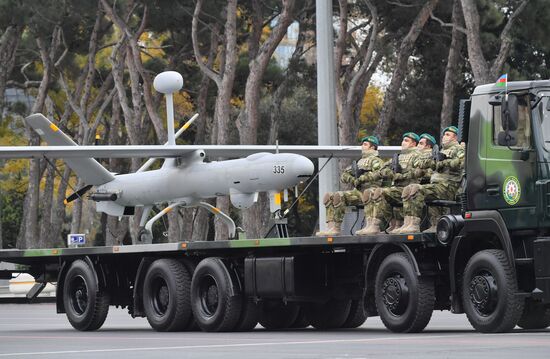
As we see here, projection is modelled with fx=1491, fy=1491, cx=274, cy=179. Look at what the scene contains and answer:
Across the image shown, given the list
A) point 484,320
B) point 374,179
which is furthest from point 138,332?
point 484,320

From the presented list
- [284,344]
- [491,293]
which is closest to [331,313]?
[284,344]

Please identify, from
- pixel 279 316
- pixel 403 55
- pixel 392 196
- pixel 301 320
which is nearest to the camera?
pixel 392 196

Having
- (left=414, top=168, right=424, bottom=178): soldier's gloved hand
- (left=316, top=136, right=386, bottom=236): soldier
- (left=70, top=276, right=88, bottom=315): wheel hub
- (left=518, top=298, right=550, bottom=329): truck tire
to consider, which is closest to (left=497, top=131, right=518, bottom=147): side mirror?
(left=414, top=168, right=424, bottom=178): soldier's gloved hand

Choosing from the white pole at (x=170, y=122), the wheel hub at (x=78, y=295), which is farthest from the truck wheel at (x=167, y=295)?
the white pole at (x=170, y=122)

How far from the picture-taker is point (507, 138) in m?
17.0

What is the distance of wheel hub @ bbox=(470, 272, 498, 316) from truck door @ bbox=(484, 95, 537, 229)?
0.68 m

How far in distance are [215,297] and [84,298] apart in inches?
123

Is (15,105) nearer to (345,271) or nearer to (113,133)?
(113,133)

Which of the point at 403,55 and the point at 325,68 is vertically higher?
the point at 403,55

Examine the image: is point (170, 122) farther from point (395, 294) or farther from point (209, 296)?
point (395, 294)

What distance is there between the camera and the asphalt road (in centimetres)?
1486

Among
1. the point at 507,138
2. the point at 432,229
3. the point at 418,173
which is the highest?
the point at 507,138

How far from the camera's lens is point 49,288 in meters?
41.8

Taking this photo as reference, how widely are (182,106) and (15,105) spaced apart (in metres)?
8.92
